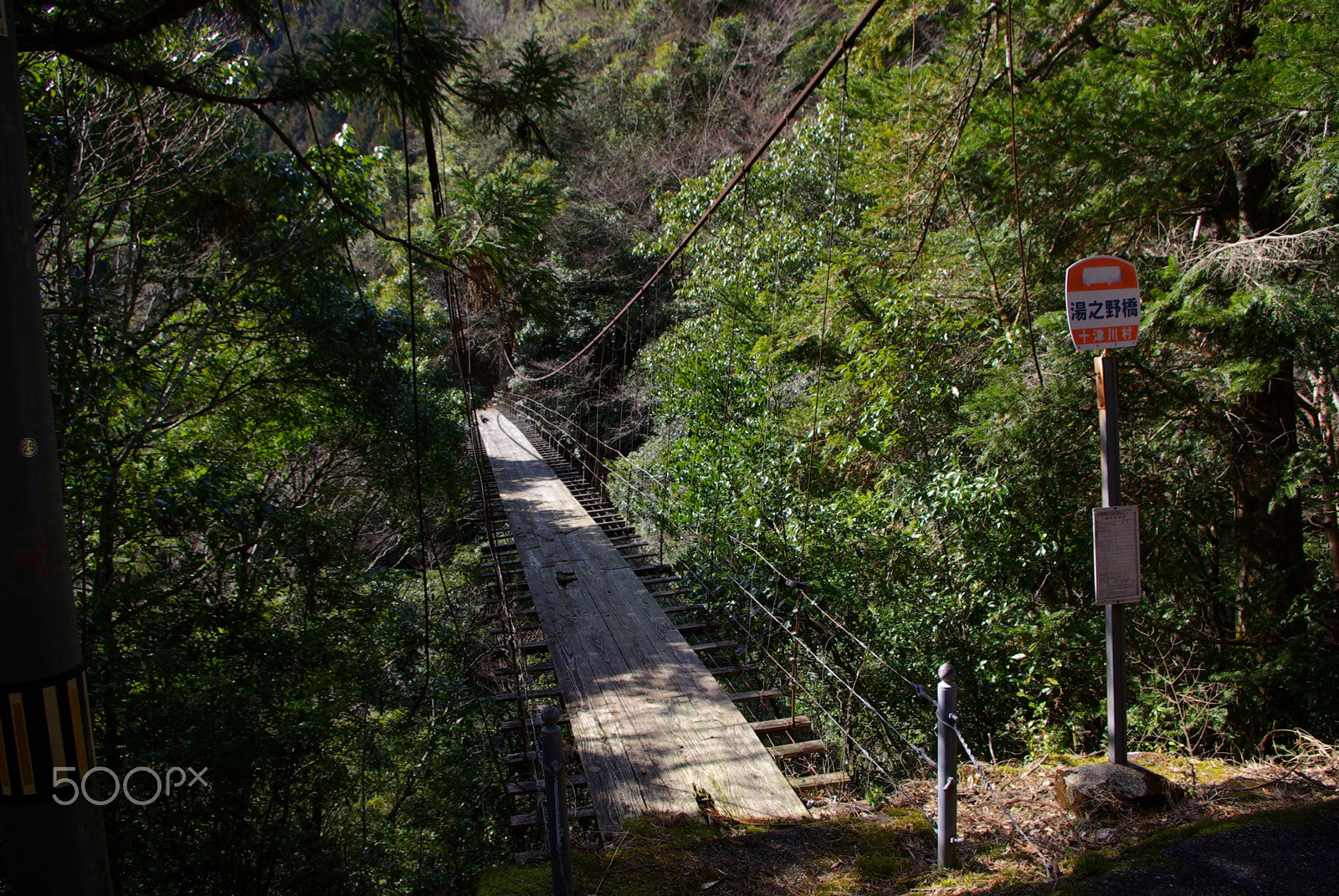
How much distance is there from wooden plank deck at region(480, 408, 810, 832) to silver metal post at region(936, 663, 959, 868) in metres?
0.64

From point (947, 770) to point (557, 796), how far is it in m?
1.03

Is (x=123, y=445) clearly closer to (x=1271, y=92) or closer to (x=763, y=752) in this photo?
(x=763, y=752)

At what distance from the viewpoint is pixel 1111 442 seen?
204 cm

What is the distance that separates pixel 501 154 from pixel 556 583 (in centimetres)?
1643

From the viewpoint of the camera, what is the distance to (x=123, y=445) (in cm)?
367

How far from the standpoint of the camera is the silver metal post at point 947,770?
1.85 meters

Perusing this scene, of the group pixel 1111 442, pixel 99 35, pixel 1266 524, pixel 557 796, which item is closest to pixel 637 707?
pixel 557 796

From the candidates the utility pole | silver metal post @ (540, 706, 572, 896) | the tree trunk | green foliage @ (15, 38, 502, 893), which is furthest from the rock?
the utility pole

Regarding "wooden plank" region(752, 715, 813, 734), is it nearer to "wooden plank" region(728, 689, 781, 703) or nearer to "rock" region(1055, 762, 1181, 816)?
"wooden plank" region(728, 689, 781, 703)

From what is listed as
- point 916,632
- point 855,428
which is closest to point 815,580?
point 916,632

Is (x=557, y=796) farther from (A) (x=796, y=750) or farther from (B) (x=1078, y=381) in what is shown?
(B) (x=1078, y=381)

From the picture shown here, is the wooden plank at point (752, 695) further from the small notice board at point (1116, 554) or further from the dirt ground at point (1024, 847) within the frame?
the small notice board at point (1116, 554)

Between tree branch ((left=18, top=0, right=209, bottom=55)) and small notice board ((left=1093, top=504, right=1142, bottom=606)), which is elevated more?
tree branch ((left=18, top=0, right=209, bottom=55))

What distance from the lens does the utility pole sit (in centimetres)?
118
